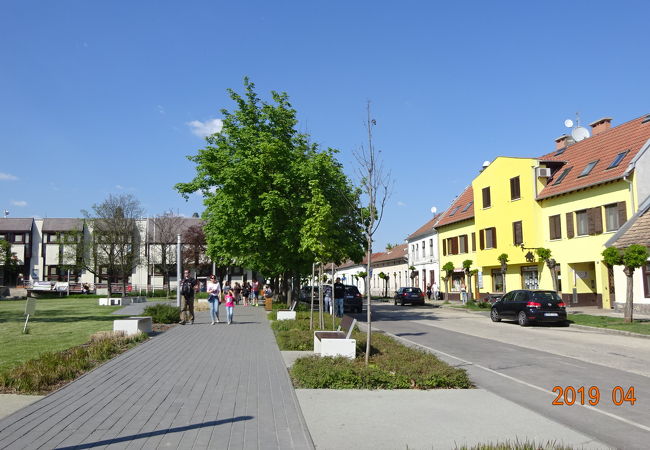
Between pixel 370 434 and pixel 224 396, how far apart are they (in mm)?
2578

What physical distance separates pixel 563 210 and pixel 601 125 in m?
8.06

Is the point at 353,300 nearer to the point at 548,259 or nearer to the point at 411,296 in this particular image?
the point at 411,296

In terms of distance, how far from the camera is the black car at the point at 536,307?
21422mm

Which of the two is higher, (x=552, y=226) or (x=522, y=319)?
(x=552, y=226)

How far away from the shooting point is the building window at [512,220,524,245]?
117 ft

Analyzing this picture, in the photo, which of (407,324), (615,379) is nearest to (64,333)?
(407,324)

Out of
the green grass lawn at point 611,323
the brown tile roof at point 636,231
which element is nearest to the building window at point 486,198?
the brown tile roof at point 636,231

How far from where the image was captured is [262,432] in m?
5.74

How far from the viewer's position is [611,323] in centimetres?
2050

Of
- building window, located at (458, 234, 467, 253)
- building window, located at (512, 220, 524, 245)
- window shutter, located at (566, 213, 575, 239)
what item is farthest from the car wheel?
building window, located at (458, 234, 467, 253)

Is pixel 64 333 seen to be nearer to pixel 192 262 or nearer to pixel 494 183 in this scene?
pixel 494 183

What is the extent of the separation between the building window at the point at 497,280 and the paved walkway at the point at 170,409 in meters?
31.5

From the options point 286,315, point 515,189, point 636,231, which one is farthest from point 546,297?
point 515,189

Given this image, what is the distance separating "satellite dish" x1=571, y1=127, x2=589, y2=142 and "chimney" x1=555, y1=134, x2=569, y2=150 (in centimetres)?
52
